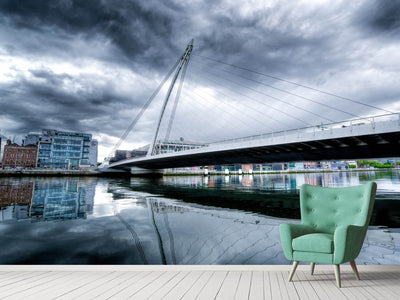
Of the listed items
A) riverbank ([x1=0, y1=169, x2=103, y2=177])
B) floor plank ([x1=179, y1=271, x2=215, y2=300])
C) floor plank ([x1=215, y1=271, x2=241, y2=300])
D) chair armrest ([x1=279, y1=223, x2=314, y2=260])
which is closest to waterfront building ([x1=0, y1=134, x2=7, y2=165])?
riverbank ([x1=0, y1=169, x2=103, y2=177])

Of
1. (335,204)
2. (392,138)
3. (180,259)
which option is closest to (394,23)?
(392,138)

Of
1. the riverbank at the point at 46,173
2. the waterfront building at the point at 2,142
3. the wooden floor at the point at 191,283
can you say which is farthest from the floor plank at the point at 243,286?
the waterfront building at the point at 2,142

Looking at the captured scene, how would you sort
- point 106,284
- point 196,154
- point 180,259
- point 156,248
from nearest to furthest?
point 106,284
point 180,259
point 156,248
point 196,154

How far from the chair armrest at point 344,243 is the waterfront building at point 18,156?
7604 cm

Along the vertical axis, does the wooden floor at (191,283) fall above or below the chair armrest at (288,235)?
below

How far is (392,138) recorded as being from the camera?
12.1 metres

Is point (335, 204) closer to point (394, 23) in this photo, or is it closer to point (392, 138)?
point (392, 138)

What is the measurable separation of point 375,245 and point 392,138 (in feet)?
37.7

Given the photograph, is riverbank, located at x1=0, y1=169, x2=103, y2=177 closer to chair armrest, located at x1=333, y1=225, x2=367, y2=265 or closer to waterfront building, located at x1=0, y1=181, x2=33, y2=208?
waterfront building, located at x1=0, y1=181, x2=33, y2=208

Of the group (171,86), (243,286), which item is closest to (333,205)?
(243,286)

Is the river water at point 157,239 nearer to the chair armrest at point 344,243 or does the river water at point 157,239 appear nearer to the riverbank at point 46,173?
the chair armrest at point 344,243

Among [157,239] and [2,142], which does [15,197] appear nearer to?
[157,239]

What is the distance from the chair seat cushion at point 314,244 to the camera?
2121mm

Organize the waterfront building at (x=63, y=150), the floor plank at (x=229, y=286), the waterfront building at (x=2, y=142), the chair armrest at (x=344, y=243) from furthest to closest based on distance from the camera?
the waterfront building at (x=63, y=150)
the waterfront building at (x=2, y=142)
the chair armrest at (x=344, y=243)
the floor plank at (x=229, y=286)
